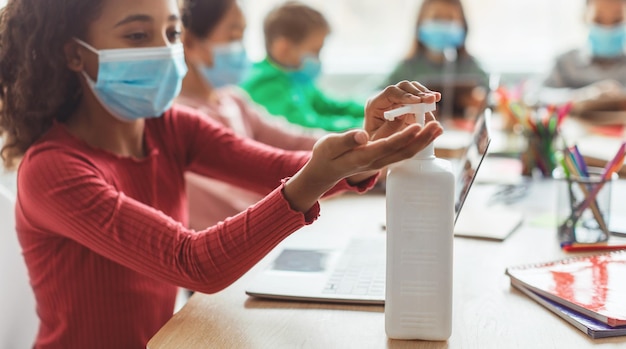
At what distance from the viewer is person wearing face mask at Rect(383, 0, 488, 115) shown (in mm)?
3162

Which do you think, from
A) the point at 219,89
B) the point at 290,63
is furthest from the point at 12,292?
the point at 290,63

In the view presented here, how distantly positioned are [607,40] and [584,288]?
259 cm

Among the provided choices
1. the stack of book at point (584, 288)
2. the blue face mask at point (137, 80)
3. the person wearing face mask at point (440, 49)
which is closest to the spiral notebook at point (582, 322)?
the stack of book at point (584, 288)

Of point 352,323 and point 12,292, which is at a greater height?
point 352,323

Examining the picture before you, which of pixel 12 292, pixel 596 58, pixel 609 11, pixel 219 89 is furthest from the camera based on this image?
pixel 596 58

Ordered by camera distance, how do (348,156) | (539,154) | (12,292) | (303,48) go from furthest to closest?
(303,48)
(539,154)
(12,292)
(348,156)

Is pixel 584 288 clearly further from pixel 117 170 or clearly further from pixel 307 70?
pixel 307 70

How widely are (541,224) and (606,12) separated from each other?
2.20 meters

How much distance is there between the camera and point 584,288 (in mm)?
911

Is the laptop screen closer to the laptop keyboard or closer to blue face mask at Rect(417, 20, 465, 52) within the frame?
the laptop keyboard

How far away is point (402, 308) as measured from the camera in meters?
0.79

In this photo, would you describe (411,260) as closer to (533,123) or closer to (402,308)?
(402,308)

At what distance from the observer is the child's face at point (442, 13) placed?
3162mm

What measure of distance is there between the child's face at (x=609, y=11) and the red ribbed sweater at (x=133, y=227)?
7.92 feet
